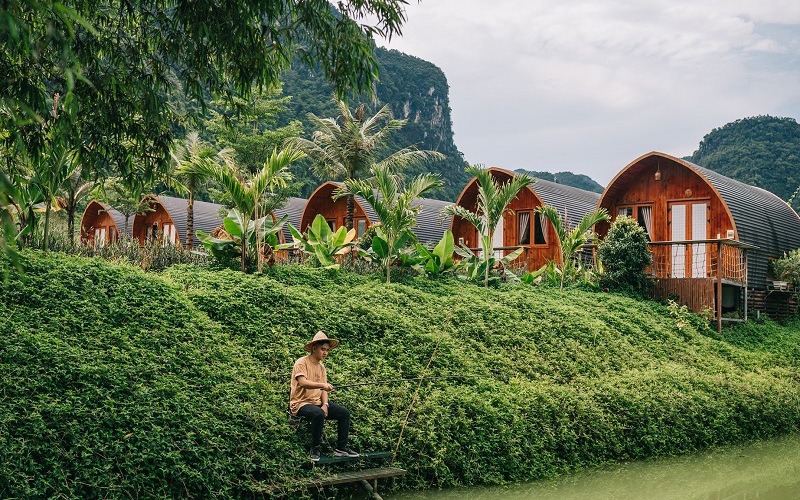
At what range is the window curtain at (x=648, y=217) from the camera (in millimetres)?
20641

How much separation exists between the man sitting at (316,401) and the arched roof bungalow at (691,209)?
44.0 feet

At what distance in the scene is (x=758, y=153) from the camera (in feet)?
137

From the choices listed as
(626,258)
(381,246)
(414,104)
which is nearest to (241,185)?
(381,246)

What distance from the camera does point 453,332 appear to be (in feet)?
36.9

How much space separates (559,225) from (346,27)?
1146 centimetres

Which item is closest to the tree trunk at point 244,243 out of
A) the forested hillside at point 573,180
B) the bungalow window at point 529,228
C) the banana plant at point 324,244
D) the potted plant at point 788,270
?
the banana plant at point 324,244

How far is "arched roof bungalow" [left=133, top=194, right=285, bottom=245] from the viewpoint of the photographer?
29797 millimetres

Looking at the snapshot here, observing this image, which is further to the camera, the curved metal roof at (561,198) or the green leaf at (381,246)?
the curved metal roof at (561,198)

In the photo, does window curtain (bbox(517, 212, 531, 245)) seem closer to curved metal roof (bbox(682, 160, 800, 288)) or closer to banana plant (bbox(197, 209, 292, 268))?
curved metal roof (bbox(682, 160, 800, 288))

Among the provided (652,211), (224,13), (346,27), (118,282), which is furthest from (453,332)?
(652,211)

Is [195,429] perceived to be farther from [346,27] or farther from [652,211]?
[652,211]

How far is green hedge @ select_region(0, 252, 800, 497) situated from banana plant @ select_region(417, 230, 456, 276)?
17.1 inches

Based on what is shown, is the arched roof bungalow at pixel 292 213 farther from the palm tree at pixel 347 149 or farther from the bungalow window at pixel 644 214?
the bungalow window at pixel 644 214

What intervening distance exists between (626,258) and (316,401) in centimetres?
1158
